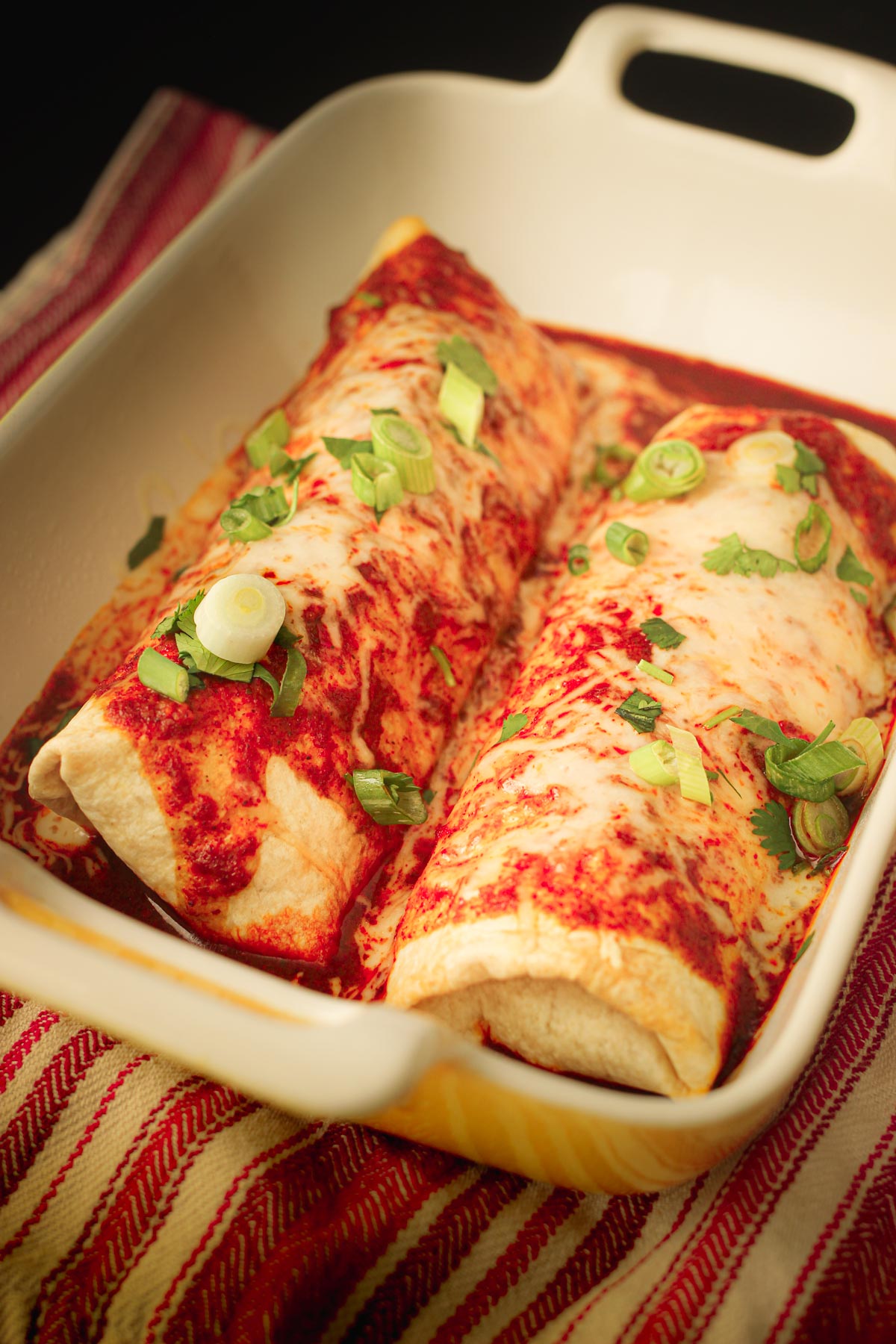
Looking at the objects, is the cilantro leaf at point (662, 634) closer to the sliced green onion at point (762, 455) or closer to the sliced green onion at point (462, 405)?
the sliced green onion at point (762, 455)

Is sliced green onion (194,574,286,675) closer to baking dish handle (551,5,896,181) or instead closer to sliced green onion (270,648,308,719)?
sliced green onion (270,648,308,719)

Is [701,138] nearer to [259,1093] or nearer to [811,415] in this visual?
[811,415]

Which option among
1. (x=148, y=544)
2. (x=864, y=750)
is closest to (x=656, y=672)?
(x=864, y=750)

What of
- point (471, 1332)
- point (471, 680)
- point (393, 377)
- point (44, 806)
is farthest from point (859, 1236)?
point (393, 377)

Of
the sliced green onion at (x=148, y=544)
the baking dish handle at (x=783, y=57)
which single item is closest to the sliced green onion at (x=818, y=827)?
the sliced green onion at (x=148, y=544)

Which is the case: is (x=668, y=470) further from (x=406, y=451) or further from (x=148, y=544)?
(x=148, y=544)

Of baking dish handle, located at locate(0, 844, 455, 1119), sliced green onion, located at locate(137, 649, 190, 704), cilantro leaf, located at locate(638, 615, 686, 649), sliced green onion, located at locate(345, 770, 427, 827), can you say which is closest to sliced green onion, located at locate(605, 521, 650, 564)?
cilantro leaf, located at locate(638, 615, 686, 649)
